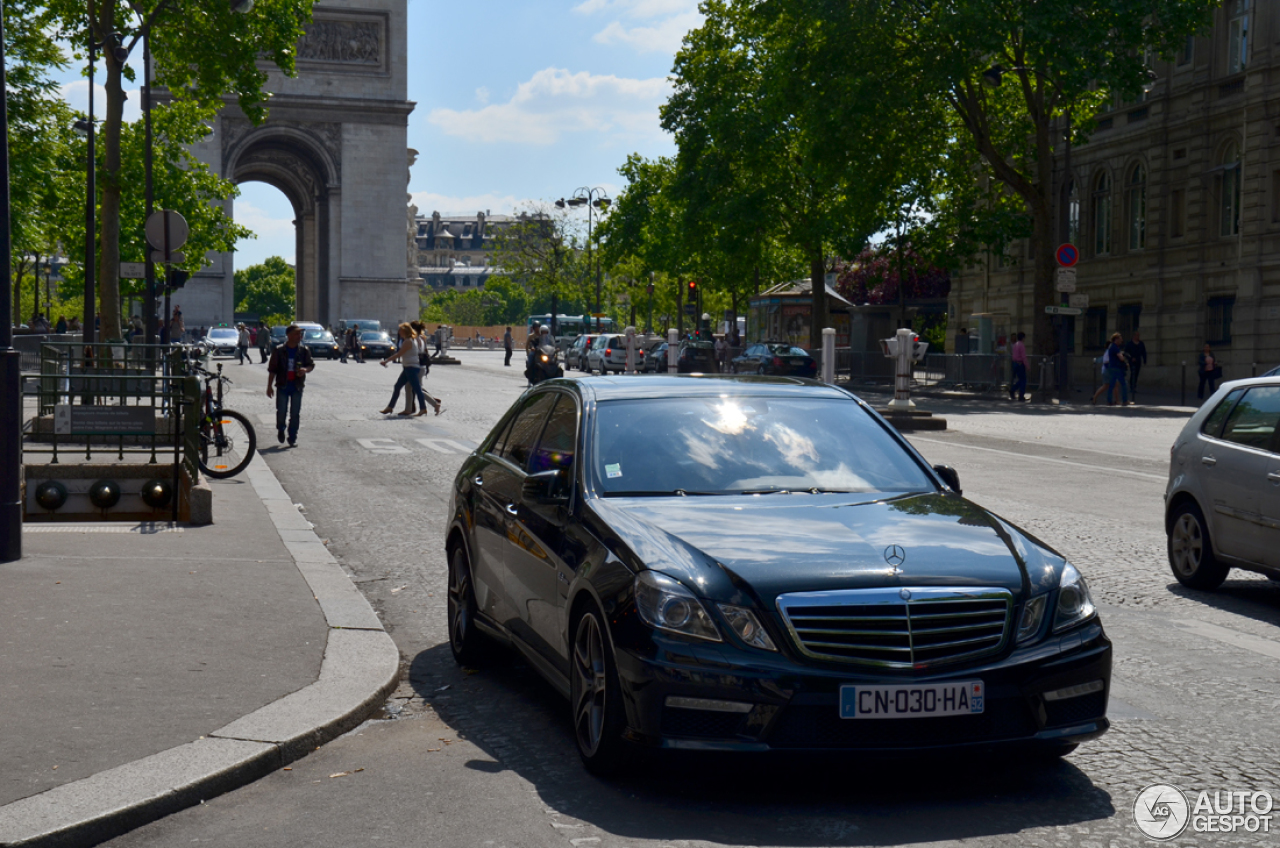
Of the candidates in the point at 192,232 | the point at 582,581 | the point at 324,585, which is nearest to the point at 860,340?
the point at 192,232

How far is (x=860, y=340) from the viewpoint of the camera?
51438mm

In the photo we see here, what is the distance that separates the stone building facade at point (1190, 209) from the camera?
36.4 meters

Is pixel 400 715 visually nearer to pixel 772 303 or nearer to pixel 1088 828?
pixel 1088 828

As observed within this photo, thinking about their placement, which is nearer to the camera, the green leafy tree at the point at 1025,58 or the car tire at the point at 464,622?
the car tire at the point at 464,622

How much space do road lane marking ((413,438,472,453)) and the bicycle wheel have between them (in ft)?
12.8

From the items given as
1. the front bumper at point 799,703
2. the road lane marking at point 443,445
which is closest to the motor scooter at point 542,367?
the road lane marking at point 443,445

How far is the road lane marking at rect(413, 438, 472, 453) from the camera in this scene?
64.3 feet

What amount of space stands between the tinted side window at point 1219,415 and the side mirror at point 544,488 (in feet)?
16.5

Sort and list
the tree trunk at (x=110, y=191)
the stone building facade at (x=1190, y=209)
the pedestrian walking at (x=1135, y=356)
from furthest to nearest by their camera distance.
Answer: the pedestrian walking at (x=1135, y=356) → the stone building facade at (x=1190, y=209) → the tree trunk at (x=110, y=191)

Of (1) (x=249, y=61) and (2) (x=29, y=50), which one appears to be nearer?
(1) (x=249, y=61)

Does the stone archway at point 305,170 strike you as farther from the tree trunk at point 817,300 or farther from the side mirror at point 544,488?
the side mirror at point 544,488

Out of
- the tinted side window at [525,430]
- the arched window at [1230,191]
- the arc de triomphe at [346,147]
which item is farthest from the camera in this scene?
the arc de triomphe at [346,147]

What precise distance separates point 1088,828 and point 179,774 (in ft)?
9.24

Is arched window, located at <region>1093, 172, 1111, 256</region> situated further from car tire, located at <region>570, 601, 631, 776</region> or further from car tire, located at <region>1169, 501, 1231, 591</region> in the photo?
car tire, located at <region>570, 601, 631, 776</region>
